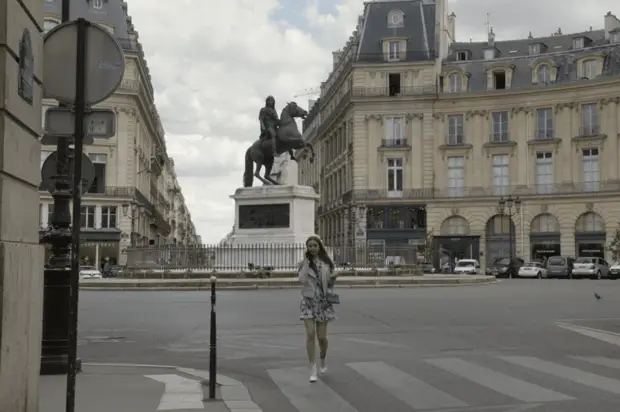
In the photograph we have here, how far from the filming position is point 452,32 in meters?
84.0

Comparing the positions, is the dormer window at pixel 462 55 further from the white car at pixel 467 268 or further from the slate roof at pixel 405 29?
the white car at pixel 467 268

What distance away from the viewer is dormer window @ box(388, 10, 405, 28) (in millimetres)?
78375

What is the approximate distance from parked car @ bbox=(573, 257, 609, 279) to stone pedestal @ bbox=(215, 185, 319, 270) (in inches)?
1255

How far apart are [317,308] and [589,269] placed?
2031 inches

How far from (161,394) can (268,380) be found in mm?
1688

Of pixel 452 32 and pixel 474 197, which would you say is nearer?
pixel 474 197

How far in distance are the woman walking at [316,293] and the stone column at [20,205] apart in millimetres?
3964

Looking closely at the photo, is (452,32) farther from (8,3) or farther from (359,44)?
(8,3)

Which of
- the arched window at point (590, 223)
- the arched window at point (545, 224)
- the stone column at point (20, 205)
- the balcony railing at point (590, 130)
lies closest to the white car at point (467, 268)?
the arched window at point (545, 224)

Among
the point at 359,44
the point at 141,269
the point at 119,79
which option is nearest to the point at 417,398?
the point at 119,79

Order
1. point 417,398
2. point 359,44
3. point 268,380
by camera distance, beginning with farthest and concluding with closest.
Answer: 1. point 359,44
2. point 268,380
3. point 417,398

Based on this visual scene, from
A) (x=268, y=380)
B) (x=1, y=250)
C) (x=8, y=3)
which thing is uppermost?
(x=8, y=3)

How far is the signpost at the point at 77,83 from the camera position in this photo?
570 centimetres

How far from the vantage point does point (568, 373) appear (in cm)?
995
